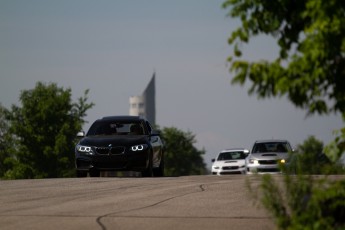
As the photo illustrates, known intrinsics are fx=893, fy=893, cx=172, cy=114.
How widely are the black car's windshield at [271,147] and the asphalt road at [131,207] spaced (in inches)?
525

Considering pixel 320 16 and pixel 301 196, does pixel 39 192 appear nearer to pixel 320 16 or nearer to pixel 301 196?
pixel 301 196

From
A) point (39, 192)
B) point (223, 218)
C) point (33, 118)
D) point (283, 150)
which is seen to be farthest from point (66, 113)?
point (223, 218)

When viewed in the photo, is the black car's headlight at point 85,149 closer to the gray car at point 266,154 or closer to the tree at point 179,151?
the gray car at point 266,154

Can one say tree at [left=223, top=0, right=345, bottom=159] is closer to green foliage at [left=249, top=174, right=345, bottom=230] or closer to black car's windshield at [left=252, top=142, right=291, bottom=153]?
green foliage at [left=249, top=174, right=345, bottom=230]

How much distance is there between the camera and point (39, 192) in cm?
1750

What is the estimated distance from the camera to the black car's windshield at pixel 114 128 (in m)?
25.3

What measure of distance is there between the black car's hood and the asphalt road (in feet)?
14.4

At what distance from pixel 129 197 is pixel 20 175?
67.8 meters

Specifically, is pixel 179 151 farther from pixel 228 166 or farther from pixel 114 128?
pixel 114 128

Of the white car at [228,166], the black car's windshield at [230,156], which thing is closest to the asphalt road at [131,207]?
the white car at [228,166]

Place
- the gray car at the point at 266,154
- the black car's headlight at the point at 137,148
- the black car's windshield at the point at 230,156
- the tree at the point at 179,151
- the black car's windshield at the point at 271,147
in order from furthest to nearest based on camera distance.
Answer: the tree at the point at 179,151
the black car's windshield at the point at 230,156
the black car's windshield at the point at 271,147
the gray car at the point at 266,154
the black car's headlight at the point at 137,148

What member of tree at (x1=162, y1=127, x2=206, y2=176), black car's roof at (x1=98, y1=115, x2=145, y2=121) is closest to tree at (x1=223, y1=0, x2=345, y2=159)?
black car's roof at (x1=98, y1=115, x2=145, y2=121)

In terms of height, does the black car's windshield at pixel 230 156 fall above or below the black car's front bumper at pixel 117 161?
below

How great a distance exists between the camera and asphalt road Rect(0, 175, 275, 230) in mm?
11828
